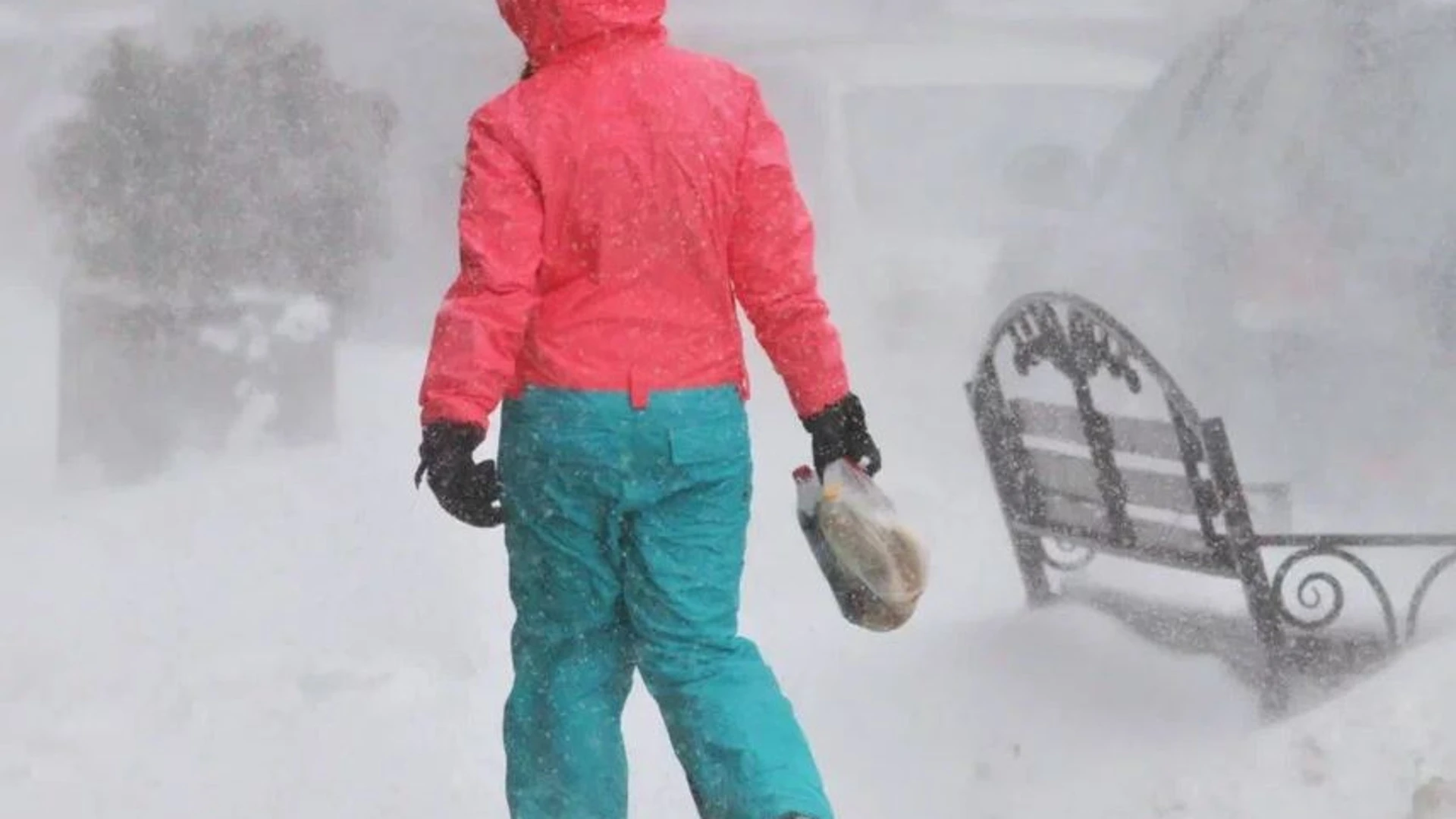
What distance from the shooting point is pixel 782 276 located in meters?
2.61

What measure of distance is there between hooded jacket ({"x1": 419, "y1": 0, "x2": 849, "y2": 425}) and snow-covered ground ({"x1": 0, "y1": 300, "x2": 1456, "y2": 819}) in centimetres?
107

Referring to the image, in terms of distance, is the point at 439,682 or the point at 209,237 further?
the point at 209,237

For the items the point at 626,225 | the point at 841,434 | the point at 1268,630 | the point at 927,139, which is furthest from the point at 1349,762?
the point at 927,139

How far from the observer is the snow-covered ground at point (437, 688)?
321 centimetres

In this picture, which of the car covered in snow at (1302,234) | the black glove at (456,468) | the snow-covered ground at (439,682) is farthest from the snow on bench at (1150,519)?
the car covered in snow at (1302,234)

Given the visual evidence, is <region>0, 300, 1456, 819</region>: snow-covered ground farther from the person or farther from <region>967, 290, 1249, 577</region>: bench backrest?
the person

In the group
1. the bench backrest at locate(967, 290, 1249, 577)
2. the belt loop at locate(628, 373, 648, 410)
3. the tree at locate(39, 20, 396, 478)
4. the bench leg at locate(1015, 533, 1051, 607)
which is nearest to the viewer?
the belt loop at locate(628, 373, 648, 410)

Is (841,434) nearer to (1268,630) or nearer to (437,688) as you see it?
(1268,630)

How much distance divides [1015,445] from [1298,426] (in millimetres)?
2741

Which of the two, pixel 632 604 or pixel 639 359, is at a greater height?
pixel 639 359

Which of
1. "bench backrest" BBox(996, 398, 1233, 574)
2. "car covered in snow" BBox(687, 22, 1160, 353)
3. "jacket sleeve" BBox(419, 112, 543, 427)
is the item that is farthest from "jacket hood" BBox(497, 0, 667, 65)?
"car covered in snow" BBox(687, 22, 1160, 353)

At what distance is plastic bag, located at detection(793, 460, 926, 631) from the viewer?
8.36 feet

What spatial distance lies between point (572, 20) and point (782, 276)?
1.32ft

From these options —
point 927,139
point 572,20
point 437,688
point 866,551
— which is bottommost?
point 437,688
